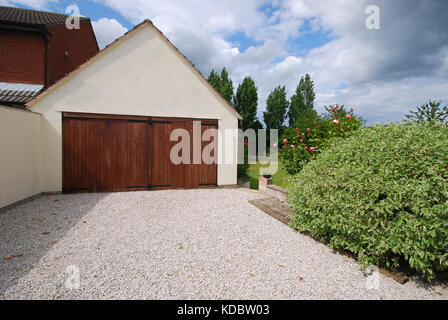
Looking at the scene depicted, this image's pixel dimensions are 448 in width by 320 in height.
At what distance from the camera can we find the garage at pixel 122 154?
648 centimetres

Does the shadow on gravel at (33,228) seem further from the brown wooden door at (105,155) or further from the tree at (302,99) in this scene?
the tree at (302,99)

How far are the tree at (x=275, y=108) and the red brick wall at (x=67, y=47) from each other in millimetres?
18564

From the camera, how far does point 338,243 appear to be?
3229 mm

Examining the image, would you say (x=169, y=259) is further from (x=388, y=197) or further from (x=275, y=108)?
(x=275, y=108)

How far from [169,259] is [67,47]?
12.0 meters

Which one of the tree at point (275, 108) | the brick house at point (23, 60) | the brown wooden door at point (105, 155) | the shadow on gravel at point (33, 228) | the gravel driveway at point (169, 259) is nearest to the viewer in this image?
the gravel driveway at point (169, 259)

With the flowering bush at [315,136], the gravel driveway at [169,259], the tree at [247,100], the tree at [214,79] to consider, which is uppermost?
the tree at [214,79]

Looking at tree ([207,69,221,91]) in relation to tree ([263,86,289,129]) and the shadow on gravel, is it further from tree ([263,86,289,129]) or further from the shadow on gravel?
the shadow on gravel

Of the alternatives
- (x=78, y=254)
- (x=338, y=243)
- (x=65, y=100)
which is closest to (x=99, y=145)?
(x=65, y=100)

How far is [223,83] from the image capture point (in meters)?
25.5

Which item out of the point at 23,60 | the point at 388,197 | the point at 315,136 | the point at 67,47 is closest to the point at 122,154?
the point at 23,60

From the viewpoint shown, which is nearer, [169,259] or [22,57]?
[169,259]

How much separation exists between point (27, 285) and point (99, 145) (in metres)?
4.88

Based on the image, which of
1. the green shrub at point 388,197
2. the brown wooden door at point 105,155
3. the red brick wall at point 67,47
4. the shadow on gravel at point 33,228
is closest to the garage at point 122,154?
the brown wooden door at point 105,155
